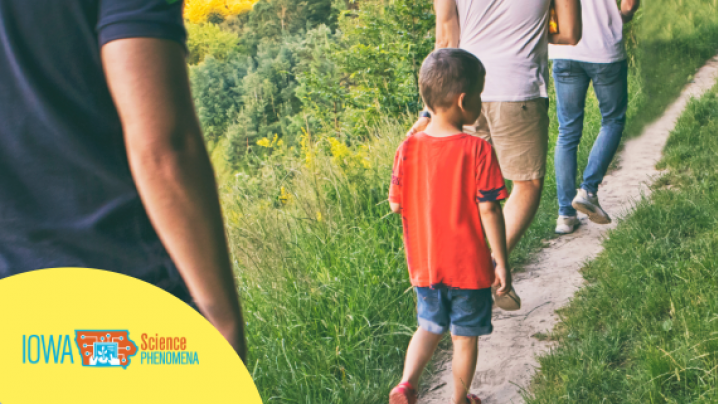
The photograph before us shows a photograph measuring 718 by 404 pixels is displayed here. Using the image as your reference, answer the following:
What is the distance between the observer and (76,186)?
0.90 metres

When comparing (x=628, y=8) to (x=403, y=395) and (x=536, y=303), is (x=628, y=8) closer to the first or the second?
(x=536, y=303)

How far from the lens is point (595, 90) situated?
3.95m

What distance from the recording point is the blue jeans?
3855 millimetres

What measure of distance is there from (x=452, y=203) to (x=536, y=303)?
1384 millimetres

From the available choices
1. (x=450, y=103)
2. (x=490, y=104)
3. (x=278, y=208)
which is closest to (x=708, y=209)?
(x=490, y=104)

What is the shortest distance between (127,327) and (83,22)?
0.58 m

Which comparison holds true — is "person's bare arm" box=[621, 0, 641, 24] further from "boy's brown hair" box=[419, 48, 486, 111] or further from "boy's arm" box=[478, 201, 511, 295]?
"boy's arm" box=[478, 201, 511, 295]

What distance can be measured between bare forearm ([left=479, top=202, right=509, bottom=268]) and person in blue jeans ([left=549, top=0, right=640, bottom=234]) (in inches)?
81.0

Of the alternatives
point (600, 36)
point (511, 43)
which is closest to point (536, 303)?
point (511, 43)

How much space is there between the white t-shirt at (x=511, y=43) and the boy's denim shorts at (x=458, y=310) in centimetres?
115

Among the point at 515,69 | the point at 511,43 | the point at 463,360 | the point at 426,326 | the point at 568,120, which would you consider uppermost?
the point at 511,43

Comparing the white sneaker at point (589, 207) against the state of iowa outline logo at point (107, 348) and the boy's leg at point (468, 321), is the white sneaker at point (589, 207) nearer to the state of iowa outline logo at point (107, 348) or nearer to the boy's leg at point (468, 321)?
the boy's leg at point (468, 321)

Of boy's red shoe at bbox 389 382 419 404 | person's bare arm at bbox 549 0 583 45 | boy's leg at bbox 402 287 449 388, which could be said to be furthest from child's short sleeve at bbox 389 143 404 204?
person's bare arm at bbox 549 0 583 45

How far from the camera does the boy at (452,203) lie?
77.7 inches
